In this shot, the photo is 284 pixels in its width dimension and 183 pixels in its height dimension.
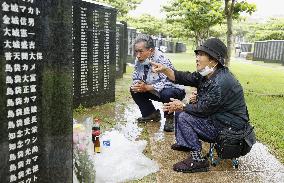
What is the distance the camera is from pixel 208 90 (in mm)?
3979

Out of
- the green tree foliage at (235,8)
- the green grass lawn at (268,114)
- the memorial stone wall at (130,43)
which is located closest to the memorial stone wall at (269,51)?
the memorial stone wall at (130,43)

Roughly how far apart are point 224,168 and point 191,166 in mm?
457

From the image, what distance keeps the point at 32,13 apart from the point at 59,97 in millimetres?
703

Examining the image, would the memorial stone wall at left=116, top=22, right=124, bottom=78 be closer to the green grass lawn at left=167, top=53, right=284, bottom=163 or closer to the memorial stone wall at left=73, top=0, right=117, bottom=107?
the memorial stone wall at left=73, top=0, right=117, bottom=107

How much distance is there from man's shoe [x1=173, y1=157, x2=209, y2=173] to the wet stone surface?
0.05 metres

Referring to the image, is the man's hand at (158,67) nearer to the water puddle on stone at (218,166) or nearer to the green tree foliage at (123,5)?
the water puddle on stone at (218,166)

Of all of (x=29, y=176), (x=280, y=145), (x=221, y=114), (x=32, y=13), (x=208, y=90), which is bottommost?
(x=280, y=145)

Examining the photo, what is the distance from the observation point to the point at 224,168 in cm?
420

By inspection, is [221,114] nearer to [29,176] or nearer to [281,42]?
[29,176]

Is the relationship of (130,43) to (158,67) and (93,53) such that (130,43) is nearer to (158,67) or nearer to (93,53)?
(93,53)

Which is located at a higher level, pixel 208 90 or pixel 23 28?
pixel 23 28

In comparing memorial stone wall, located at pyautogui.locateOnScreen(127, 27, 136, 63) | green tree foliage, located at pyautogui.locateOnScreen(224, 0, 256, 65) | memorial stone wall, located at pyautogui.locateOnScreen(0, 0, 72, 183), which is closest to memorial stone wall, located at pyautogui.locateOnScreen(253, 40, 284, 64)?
memorial stone wall, located at pyautogui.locateOnScreen(127, 27, 136, 63)

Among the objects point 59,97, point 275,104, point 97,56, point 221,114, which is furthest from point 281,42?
point 59,97

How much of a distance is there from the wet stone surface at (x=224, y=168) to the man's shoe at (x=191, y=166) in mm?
45
